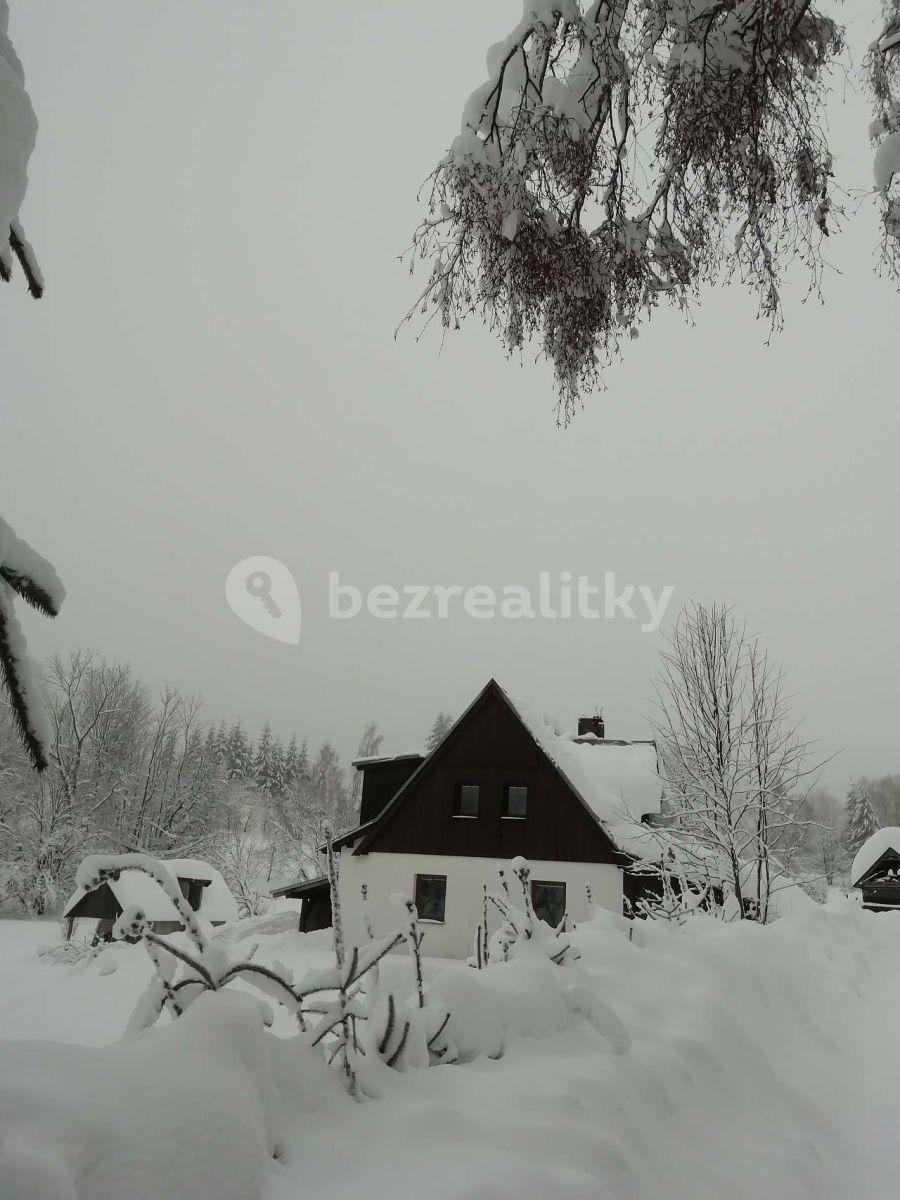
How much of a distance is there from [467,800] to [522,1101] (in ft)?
55.3

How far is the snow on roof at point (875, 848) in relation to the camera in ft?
76.4

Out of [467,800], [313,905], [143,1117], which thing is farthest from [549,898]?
[143,1117]

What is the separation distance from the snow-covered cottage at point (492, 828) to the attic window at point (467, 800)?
26 millimetres

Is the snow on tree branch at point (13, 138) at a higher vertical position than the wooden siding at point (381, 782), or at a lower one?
higher

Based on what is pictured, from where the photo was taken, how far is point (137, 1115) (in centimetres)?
131

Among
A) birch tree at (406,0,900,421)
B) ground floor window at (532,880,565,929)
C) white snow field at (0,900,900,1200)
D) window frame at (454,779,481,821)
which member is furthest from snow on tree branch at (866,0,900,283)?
window frame at (454,779,481,821)

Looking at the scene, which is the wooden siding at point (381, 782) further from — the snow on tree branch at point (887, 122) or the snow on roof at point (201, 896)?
the snow on tree branch at point (887, 122)

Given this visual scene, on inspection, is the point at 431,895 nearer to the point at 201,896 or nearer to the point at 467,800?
the point at 467,800

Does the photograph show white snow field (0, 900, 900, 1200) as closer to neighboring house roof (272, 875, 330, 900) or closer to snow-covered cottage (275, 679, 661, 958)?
snow-covered cottage (275, 679, 661, 958)

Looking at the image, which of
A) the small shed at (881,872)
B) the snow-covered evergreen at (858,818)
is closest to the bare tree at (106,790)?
the small shed at (881,872)

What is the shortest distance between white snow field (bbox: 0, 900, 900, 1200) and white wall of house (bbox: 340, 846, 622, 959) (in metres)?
12.7

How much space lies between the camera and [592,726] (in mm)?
23922

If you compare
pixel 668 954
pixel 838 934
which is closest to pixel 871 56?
pixel 668 954

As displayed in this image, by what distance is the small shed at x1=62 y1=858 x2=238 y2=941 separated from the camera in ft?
65.5
